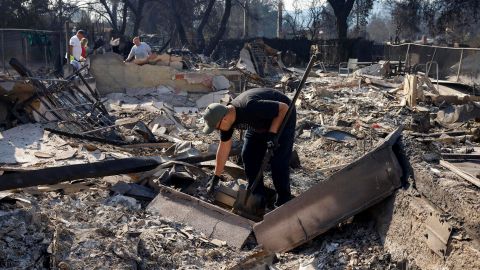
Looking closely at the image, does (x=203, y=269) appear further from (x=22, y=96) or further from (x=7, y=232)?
(x=22, y=96)

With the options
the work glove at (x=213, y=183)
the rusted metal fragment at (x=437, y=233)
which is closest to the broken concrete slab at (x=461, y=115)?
the work glove at (x=213, y=183)

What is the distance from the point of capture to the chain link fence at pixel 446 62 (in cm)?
1670

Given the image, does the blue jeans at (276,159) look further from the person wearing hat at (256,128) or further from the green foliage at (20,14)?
the green foliage at (20,14)

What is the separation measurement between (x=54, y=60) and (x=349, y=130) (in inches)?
435

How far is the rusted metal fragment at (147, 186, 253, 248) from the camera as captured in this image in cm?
479

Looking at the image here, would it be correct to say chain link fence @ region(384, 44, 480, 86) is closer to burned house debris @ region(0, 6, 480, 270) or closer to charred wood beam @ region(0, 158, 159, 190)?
burned house debris @ region(0, 6, 480, 270)

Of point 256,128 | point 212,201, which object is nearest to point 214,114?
point 256,128

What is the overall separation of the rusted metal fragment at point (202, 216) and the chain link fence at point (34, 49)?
1120cm

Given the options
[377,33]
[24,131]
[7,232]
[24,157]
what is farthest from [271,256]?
[377,33]

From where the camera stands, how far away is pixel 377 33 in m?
78.8

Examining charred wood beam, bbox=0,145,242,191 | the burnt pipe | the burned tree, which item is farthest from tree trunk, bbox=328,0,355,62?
charred wood beam, bbox=0,145,242,191

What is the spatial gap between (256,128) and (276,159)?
36 centimetres

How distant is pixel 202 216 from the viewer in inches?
199

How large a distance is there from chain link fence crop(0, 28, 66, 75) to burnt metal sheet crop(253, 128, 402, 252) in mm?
12428
